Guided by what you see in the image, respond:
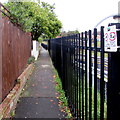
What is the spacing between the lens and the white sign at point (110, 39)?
1707 mm

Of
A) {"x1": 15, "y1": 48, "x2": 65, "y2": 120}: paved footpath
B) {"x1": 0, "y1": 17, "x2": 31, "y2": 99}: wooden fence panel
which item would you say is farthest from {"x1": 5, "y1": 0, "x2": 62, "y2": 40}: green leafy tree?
{"x1": 15, "y1": 48, "x2": 65, "y2": 120}: paved footpath

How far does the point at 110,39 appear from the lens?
179cm

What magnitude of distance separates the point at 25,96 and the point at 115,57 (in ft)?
13.6

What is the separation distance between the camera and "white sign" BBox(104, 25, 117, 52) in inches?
67.2

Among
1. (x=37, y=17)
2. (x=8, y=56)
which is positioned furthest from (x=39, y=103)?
(x=37, y=17)

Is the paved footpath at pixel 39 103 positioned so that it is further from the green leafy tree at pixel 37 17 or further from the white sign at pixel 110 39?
the green leafy tree at pixel 37 17

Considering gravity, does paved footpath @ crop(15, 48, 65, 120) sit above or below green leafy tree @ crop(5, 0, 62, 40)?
below

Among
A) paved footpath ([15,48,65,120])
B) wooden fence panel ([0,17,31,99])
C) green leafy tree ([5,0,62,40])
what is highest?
green leafy tree ([5,0,62,40])

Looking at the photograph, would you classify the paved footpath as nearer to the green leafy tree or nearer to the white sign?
the white sign

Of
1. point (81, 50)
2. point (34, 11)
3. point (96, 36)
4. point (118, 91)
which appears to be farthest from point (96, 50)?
point (34, 11)

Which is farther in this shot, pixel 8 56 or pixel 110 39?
pixel 8 56

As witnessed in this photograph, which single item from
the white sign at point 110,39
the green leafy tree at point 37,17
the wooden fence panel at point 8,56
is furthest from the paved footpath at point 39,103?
the green leafy tree at point 37,17

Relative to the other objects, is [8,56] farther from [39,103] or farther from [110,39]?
[110,39]

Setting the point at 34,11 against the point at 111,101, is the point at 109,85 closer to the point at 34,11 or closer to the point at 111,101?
the point at 111,101
